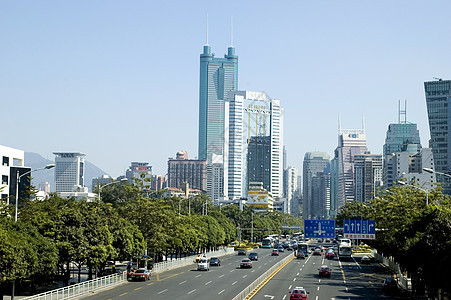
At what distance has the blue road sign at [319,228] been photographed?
9075cm

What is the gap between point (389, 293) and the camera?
58688 mm

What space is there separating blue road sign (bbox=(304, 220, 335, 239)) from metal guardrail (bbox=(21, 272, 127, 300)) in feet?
108

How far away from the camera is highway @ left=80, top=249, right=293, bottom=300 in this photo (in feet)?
176

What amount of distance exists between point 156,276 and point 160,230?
8.39 m

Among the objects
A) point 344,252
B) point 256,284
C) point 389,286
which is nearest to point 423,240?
point 389,286

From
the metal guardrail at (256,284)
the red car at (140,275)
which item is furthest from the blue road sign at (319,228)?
the red car at (140,275)

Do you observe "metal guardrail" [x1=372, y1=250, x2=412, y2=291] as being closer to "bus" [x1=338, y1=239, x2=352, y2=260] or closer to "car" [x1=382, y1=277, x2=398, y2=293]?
"car" [x1=382, y1=277, x2=398, y2=293]

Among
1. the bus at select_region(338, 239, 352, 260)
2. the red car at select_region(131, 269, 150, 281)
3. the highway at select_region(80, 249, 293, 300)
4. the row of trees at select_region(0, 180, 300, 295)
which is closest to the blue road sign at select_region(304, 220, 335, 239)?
the highway at select_region(80, 249, 293, 300)

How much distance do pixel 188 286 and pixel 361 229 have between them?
34272 millimetres

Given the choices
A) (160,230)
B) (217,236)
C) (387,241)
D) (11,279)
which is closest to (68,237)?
(11,279)

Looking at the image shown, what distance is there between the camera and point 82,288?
53625 millimetres

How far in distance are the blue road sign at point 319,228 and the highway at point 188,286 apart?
34.8 ft

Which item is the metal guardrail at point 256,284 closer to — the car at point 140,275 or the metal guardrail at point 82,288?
the car at point 140,275

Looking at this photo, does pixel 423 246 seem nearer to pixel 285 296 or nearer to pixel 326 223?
pixel 285 296
